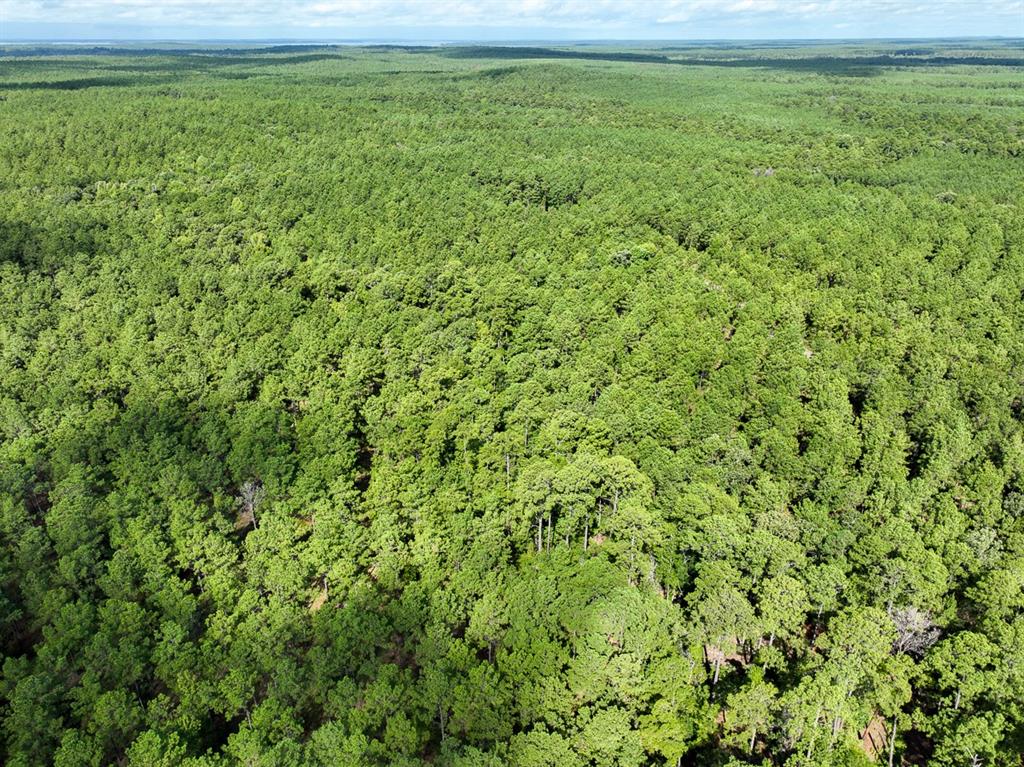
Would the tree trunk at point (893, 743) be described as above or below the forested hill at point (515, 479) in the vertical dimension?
below

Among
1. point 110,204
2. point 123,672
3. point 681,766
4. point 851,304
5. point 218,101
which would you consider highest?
point 218,101

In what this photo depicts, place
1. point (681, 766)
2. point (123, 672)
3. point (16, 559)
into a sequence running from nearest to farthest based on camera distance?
point (681, 766) < point (123, 672) < point (16, 559)

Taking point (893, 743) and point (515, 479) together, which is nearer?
point (893, 743)

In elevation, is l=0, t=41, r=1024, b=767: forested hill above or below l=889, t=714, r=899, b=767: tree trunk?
above

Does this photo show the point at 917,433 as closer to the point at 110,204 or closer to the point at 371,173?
the point at 371,173

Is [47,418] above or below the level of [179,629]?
above

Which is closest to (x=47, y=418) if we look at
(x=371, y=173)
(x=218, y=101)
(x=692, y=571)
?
(x=692, y=571)

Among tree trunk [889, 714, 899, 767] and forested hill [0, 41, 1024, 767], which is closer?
tree trunk [889, 714, 899, 767]

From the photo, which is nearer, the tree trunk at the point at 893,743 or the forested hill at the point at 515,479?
the tree trunk at the point at 893,743
